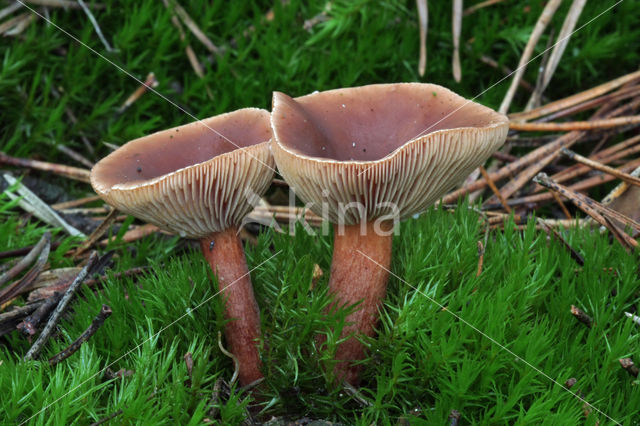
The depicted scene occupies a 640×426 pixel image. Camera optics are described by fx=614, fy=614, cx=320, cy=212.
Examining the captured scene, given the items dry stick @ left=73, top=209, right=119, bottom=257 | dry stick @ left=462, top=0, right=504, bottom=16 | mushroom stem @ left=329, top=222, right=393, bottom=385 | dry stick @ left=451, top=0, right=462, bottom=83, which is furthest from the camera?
dry stick @ left=462, top=0, right=504, bottom=16

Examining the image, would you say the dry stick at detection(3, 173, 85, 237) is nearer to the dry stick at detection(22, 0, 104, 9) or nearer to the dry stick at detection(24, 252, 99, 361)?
the dry stick at detection(24, 252, 99, 361)

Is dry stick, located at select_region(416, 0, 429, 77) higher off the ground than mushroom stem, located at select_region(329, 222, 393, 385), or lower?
higher

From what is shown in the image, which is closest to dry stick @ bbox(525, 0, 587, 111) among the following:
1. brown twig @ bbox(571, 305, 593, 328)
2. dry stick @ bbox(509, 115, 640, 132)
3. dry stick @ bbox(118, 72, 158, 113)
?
dry stick @ bbox(509, 115, 640, 132)

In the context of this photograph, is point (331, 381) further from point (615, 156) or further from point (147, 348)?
point (615, 156)

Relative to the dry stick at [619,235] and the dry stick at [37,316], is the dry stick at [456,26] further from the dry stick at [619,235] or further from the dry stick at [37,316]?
the dry stick at [37,316]

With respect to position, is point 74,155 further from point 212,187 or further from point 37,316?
point 212,187

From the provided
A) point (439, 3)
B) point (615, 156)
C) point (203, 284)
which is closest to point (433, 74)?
point (439, 3)

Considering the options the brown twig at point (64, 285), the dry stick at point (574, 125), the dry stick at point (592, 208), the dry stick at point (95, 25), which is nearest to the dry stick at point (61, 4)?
the dry stick at point (95, 25)
